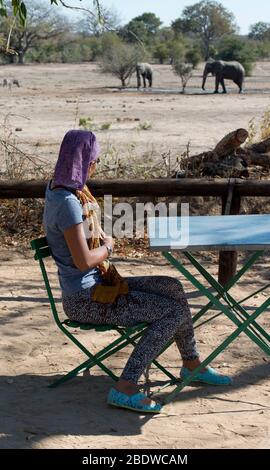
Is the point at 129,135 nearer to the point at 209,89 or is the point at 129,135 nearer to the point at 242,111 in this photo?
the point at 242,111

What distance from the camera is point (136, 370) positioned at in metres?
4.36

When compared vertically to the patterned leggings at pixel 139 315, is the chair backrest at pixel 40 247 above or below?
above

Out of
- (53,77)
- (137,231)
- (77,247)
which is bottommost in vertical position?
(53,77)

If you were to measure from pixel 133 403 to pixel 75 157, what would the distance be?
120 cm

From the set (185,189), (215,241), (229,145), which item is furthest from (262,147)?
(215,241)

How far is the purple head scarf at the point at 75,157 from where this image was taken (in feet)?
13.8

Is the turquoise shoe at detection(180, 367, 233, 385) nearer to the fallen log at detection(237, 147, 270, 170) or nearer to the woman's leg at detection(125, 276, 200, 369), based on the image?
the woman's leg at detection(125, 276, 200, 369)

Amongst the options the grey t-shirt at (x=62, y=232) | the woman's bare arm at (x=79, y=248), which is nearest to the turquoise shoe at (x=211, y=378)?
the grey t-shirt at (x=62, y=232)

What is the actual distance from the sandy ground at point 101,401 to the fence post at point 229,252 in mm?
492

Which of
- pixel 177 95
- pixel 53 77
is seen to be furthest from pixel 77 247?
pixel 53 77

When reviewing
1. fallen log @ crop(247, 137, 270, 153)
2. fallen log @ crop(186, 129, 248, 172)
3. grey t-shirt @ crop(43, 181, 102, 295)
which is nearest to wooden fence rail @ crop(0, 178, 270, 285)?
grey t-shirt @ crop(43, 181, 102, 295)

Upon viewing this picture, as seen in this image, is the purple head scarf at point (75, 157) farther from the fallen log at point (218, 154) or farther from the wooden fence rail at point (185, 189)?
the fallen log at point (218, 154)

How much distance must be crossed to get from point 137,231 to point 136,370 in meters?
4.05

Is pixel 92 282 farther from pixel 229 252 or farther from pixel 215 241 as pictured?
pixel 229 252
